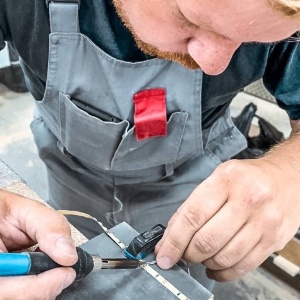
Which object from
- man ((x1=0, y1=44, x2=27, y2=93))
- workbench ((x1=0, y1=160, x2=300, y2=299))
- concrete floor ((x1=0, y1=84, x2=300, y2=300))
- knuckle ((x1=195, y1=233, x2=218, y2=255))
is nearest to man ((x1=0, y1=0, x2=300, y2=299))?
knuckle ((x1=195, y1=233, x2=218, y2=255))

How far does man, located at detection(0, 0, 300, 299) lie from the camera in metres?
0.76

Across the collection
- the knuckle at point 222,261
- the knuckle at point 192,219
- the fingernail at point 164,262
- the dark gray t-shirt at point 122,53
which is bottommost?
the knuckle at point 222,261

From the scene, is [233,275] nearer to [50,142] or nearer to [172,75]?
[172,75]

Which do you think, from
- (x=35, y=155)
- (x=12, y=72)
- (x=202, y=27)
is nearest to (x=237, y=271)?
(x=202, y=27)

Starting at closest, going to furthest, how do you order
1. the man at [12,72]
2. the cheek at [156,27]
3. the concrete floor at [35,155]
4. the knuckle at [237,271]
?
1. the cheek at [156,27]
2. the knuckle at [237,271]
3. the concrete floor at [35,155]
4. the man at [12,72]

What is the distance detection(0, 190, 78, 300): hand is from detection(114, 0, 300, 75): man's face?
1.06 feet

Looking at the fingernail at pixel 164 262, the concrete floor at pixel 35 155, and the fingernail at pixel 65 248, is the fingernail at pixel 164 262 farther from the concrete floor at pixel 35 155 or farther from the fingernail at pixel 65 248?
the concrete floor at pixel 35 155

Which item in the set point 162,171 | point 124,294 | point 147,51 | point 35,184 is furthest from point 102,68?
point 35,184

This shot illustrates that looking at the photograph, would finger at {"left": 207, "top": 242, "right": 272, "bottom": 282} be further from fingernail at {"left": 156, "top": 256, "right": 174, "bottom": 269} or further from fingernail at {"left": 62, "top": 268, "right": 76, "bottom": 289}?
fingernail at {"left": 62, "top": 268, "right": 76, "bottom": 289}

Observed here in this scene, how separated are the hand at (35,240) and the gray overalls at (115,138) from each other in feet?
0.94

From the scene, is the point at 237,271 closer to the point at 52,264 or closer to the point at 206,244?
the point at 206,244

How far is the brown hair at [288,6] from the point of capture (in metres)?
0.54

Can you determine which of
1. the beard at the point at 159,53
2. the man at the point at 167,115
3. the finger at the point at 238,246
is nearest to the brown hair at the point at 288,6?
the man at the point at 167,115

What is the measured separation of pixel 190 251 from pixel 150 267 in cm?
7
